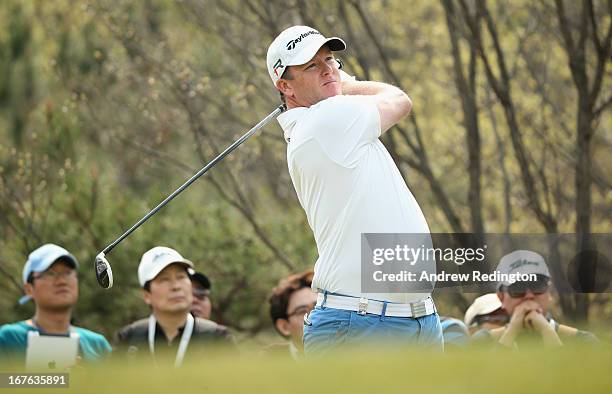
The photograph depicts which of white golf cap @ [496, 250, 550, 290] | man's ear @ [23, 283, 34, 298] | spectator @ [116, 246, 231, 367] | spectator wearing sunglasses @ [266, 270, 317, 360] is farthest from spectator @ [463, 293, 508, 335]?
man's ear @ [23, 283, 34, 298]

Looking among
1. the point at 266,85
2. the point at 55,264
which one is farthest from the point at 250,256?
the point at 55,264

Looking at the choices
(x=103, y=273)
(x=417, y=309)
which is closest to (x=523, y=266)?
(x=417, y=309)

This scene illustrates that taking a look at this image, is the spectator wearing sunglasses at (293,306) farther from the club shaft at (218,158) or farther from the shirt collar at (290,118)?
the shirt collar at (290,118)

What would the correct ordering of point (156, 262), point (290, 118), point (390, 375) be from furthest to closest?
point (156, 262) < point (290, 118) < point (390, 375)

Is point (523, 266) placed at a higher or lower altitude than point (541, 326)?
higher

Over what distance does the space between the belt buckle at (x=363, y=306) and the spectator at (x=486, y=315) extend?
202 centimetres

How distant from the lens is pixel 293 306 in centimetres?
666

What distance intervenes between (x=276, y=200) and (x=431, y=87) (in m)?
2.51

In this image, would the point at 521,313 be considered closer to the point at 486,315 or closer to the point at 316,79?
the point at 486,315

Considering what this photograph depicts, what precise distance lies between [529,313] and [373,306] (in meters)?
1.72

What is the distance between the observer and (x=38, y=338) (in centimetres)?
620

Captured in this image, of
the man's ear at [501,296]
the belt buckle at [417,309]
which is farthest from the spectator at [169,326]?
the belt buckle at [417,309]

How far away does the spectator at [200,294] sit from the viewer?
7466mm

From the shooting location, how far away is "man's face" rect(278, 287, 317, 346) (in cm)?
664
